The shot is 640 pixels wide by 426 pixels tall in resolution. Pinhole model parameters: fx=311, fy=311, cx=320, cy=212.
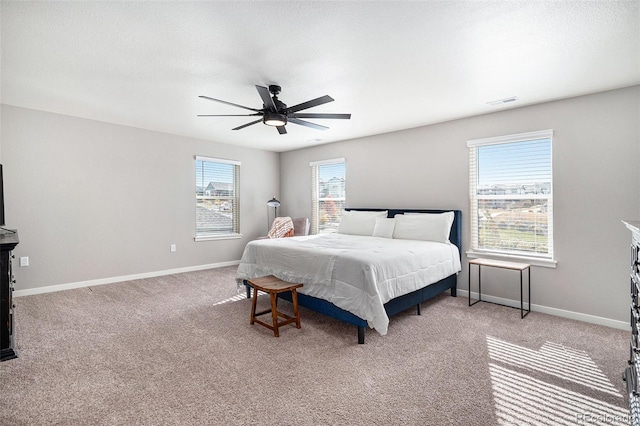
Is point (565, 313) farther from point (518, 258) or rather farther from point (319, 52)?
point (319, 52)

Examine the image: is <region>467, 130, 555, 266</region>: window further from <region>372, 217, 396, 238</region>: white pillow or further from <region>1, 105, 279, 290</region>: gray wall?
<region>1, 105, 279, 290</region>: gray wall

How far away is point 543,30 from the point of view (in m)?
2.22

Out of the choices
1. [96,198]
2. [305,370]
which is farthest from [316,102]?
[96,198]

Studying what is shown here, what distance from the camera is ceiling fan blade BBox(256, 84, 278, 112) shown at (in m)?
2.78

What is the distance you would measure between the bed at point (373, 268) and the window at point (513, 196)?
384 millimetres

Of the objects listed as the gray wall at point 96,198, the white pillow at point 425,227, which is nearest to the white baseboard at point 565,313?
the white pillow at point 425,227

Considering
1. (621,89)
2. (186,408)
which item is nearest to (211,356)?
(186,408)

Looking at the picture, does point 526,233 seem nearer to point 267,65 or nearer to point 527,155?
point 527,155

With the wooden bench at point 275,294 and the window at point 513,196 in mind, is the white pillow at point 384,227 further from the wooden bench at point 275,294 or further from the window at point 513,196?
the wooden bench at point 275,294

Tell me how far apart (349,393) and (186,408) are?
1.03 metres

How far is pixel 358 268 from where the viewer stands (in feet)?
9.36

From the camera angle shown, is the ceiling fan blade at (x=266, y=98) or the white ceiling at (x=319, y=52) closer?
the white ceiling at (x=319, y=52)

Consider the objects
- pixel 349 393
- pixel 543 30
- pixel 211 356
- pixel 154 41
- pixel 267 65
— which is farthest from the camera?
pixel 267 65

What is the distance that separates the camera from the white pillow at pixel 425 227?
4.18 meters
